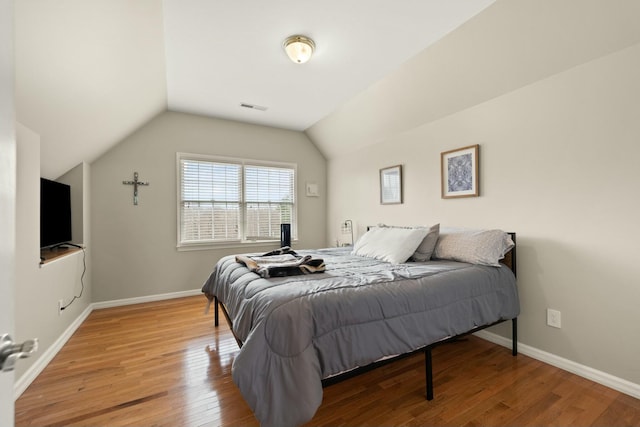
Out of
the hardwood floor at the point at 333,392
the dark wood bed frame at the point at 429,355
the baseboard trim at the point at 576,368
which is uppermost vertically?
the dark wood bed frame at the point at 429,355

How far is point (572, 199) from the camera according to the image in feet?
6.95

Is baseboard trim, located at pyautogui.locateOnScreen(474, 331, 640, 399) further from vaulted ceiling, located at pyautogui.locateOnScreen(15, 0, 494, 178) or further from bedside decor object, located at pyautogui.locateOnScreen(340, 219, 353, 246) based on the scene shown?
vaulted ceiling, located at pyautogui.locateOnScreen(15, 0, 494, 178)

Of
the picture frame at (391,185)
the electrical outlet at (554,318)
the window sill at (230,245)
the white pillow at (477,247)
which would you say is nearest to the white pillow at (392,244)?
the white pillow at (477,247)

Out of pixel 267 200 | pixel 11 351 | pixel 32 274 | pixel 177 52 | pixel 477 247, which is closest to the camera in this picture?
pixel 11 351

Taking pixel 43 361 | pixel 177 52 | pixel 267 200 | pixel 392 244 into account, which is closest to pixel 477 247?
pixel 392 244

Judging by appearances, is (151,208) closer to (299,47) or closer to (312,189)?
(312,189)

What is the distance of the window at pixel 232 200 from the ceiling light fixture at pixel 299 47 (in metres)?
2.30

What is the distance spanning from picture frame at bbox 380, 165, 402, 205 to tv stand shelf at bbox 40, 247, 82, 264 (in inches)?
139

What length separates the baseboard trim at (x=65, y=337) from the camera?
6.22ft

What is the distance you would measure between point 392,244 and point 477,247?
70cm

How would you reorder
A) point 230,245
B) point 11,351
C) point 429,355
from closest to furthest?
point 11,351, point 429,355, point 230,245

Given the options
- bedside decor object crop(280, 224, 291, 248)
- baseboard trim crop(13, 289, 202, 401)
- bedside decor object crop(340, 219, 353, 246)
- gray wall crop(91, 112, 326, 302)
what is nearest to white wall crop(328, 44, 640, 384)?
bedside decor object crop(340, 219, 353, 246)

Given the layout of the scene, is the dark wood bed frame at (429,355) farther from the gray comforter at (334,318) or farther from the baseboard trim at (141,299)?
the baseboard trim at (141,299)

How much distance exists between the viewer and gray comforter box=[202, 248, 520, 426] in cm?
132
